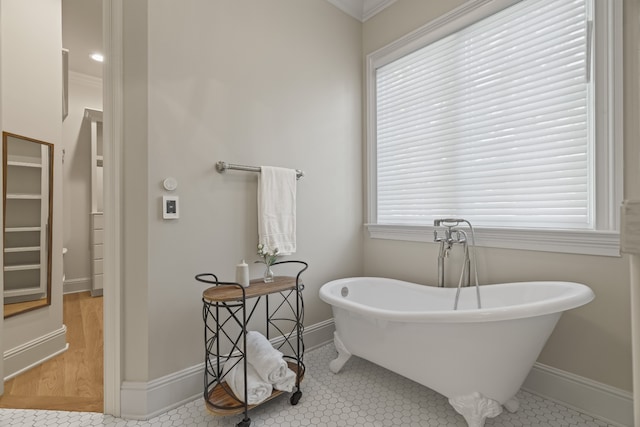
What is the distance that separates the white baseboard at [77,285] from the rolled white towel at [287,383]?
368 cm

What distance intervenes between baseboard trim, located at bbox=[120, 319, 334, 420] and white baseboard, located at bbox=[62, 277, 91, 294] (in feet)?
10.3

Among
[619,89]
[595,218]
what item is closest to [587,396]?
[595,218]

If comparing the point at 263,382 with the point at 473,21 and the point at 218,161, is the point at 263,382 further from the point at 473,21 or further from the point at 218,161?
the point at 473,21

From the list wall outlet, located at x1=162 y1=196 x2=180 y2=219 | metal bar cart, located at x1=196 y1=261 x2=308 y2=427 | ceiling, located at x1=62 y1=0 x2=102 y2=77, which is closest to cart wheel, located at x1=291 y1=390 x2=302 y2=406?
metal bar cart, located at x1=196 y1=261 x2=308 y2=427

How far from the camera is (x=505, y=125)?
198cm

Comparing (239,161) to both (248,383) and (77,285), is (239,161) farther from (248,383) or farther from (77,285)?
(77,285)

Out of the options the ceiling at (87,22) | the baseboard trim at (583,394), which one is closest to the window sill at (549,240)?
the baseboard trim at (583,394)

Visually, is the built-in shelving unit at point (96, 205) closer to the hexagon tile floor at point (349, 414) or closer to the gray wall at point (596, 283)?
the hexagon tile floor at point (349, 414)

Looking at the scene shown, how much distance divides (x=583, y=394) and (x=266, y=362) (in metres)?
1.65

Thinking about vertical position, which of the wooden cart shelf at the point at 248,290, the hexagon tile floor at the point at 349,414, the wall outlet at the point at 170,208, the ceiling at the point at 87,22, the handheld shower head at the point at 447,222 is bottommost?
the hexagon tile floor at the point at 349,414

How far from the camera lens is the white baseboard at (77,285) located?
13.0 feet

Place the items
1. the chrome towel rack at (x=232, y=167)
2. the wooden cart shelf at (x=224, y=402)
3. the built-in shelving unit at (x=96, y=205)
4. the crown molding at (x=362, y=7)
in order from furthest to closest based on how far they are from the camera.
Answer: the built-in shelving unit at (x=96, y=205), the crown molding at (x=362, y=7), the chrome towel rack at (x=232, y=167), the wooden cart shelf at (x=224, y=402)

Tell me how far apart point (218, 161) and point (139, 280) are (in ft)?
2.53

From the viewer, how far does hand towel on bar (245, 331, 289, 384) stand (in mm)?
1634
